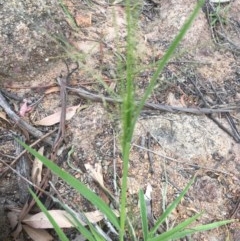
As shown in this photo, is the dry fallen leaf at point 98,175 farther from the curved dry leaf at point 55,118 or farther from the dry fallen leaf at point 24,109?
the dry fallen leaf at point 24,109

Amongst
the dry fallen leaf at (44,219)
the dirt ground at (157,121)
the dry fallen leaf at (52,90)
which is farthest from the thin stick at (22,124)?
the dry fallen leaf at (44,219)

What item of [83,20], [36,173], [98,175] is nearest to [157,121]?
[98,175]

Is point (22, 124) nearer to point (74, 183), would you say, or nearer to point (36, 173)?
point (36, 173)

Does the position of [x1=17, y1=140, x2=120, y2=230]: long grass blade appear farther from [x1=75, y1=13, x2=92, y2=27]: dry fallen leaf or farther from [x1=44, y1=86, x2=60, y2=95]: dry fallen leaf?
[x1=75, y1=13, x2=92, y2=27]: dry fallen leaf

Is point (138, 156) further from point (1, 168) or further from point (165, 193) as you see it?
point (1, 168)

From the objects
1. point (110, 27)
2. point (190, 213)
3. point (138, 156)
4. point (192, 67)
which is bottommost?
point (190, 213)

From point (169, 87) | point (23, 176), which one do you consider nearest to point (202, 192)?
point (169, 87)

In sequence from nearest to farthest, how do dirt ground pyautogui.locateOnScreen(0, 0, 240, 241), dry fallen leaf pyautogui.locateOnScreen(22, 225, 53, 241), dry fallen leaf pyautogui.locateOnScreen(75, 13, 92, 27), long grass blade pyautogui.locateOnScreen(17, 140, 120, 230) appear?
long grass blade pyautogui.locateOnScreen(17, 140, 120, 230)
dry fallen leaf pyautogui.locateOnScreen(22, 225, 53, 241)
dirt ground pyautogui.locateOnScreen(0, 0, 240, 241)
dry fallen leaf pyautogui.locateOnScreen(75, 13, 92, 27)

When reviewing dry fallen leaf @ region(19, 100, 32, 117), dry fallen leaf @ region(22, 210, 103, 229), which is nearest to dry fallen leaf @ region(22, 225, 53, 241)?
dry fallen leaf @ region(22, 210, 103, 229)
